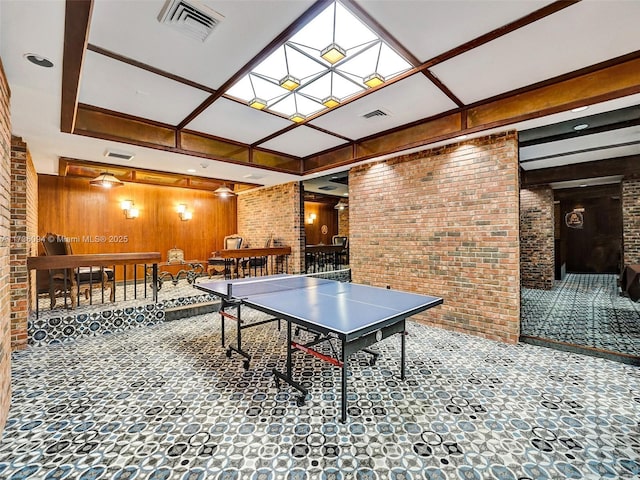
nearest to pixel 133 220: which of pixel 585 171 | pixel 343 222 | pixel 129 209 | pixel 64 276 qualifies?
pixel 129 209

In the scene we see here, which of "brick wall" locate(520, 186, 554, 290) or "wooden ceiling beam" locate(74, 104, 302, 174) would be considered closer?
"wooden ceiling beam" locate(74, 104, 302, 174)

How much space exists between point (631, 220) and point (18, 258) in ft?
40.0

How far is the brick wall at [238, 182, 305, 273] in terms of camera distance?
7348 millimetres

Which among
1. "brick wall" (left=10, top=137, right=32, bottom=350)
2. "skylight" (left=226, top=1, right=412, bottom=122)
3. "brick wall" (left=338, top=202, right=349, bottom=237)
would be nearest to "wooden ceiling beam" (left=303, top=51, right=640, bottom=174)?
"skylight" (left=226, top=1, right=412, bottom=122)

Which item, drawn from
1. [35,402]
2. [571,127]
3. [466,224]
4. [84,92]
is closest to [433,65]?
[466,224]

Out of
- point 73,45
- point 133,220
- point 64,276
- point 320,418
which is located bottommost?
point 320,418

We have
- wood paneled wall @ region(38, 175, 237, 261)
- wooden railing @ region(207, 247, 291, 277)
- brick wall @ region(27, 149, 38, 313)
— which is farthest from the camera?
wooden railing @ region(207, 247, 291, 277)

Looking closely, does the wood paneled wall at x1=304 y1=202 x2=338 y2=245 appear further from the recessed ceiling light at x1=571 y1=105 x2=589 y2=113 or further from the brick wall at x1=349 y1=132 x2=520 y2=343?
the recessed ceiling light at x1=571 y1=105 x2=589 y2=113

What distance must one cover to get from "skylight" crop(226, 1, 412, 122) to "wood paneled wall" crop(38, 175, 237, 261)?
18.6 feet

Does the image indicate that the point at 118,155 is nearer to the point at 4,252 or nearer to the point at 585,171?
the point at 4,252

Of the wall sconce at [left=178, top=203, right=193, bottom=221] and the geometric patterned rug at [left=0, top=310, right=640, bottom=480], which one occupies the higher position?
the wall sconce at [left=178, top=203, right=193, bottom=221]

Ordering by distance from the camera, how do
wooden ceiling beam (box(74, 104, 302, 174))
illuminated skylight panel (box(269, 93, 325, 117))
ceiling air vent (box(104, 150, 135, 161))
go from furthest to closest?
ceiling air vent (box(104, 150, 135, 161))
wooden ceiling beam (box(74, 104, 302, 174))
illuminated skylight panel (box(269, 93, 325, 117))

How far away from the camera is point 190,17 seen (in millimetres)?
2225

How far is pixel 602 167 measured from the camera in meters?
6.34
